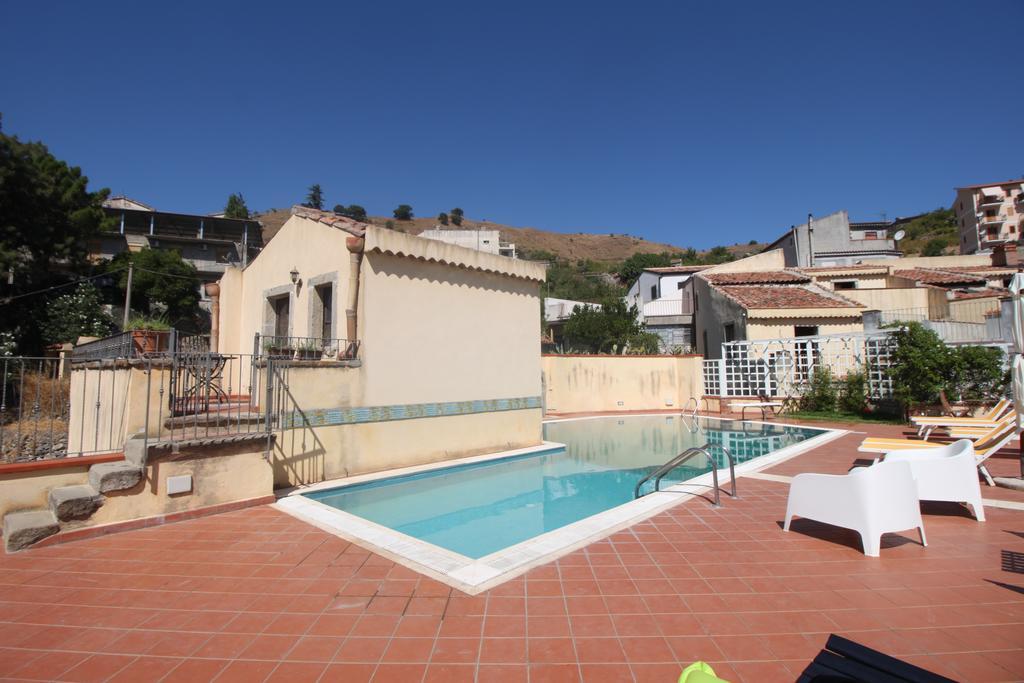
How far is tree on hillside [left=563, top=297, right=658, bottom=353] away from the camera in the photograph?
26845 mm

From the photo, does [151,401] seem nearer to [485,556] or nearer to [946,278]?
[485,556]

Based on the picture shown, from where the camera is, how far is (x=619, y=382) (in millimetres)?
19156

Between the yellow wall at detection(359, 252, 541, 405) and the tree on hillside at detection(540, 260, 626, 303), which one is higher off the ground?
the tree on hillside at detection(540, 260, 626, 303)

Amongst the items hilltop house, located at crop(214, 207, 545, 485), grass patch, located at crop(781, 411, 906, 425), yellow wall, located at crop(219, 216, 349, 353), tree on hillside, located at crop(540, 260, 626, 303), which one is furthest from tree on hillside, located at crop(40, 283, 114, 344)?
tree on hillside, located at crop(540, 260, 626, 303)

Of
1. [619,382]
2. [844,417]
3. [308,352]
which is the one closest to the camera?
[308,352]

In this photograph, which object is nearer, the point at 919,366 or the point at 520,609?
the point at 520,609

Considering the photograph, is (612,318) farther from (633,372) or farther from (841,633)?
(841,633)

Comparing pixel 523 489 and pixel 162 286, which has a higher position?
pixel 162 286

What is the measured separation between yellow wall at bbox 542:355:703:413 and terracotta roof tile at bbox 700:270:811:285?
5.83 metres

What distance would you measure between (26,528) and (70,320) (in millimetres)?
23021

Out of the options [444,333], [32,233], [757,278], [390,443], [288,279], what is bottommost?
[390,443]

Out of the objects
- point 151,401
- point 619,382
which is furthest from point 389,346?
point 619,382

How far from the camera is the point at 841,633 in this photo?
2988mm

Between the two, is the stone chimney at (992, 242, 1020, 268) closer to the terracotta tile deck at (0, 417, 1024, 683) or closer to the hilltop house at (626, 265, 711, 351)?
the hilltop house at (626, 265, 711, 351)
